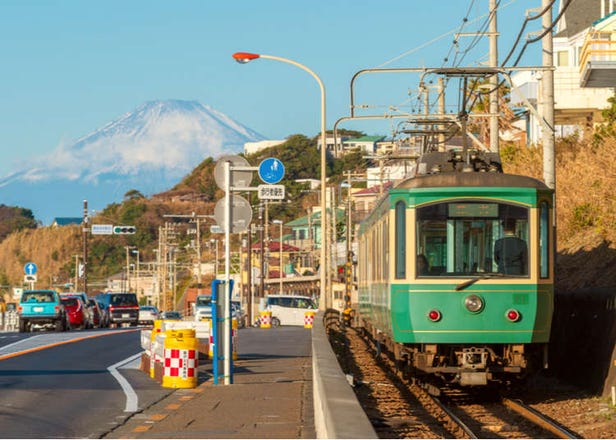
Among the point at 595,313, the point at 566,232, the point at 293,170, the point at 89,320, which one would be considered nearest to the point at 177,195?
the point at 293,170

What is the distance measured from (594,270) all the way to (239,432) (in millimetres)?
14459

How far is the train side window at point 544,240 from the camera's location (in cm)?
1791

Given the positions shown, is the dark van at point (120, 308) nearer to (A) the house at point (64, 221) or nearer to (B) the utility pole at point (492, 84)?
(B) the utility pole at point (492, 84)

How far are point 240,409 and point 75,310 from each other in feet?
124

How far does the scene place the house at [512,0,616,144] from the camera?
1352 inches

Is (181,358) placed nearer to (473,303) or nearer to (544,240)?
(473,303)

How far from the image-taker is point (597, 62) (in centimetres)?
3341

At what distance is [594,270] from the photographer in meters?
26.6

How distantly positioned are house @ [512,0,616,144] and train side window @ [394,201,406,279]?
1126 centimetres

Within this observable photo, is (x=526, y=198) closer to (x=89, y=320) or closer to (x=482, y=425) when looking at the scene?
(x=482, y=425)

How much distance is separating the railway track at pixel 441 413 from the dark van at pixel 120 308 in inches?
1578

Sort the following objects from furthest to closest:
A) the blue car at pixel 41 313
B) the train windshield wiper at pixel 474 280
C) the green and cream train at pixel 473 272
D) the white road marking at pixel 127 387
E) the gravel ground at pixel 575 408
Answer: the blue car at pixel 41 313
the green and cream train at pixel 473 272
the train windshield wiper at pixel 474 280
the white road marking at pixel 127 387
the gravel ground at pixel 575 408

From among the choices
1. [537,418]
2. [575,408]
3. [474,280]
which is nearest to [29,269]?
[474,280]

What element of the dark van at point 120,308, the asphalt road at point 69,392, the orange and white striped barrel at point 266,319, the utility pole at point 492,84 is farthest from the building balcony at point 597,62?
the dark van at point 120,308
